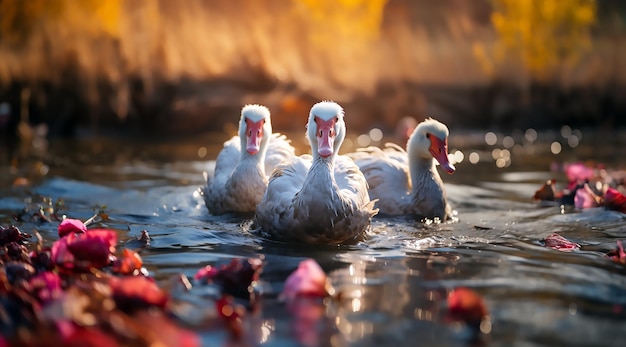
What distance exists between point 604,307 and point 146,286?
2521 mm

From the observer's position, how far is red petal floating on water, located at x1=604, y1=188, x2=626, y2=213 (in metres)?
7.24

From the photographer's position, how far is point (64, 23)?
15758 millimetres

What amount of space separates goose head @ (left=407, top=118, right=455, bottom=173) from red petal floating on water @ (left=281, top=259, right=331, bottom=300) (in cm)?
A: 351

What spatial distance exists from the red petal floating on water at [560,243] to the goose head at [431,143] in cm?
169

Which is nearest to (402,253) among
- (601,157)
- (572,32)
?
(601,157)

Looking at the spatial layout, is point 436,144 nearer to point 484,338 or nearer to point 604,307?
point 604,307

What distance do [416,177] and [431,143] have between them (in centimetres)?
39

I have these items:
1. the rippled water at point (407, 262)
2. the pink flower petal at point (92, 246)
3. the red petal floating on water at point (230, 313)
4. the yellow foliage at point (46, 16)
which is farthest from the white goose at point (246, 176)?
the yellow foliage at point (46, 16)

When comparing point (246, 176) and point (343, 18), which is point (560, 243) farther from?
point (343, 18)

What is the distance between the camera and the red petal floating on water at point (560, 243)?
18.8ft

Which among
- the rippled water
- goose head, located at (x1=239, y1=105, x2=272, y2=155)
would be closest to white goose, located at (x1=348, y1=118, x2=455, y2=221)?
the rippled water

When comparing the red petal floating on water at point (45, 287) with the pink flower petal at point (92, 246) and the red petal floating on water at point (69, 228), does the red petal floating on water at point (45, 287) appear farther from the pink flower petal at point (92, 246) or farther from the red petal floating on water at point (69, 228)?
the red petal floating on water at point (69, 228)

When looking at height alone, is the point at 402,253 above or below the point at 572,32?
below

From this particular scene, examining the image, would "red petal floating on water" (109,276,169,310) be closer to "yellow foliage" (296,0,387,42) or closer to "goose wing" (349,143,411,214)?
"goose wing" (349,143,411,214)
